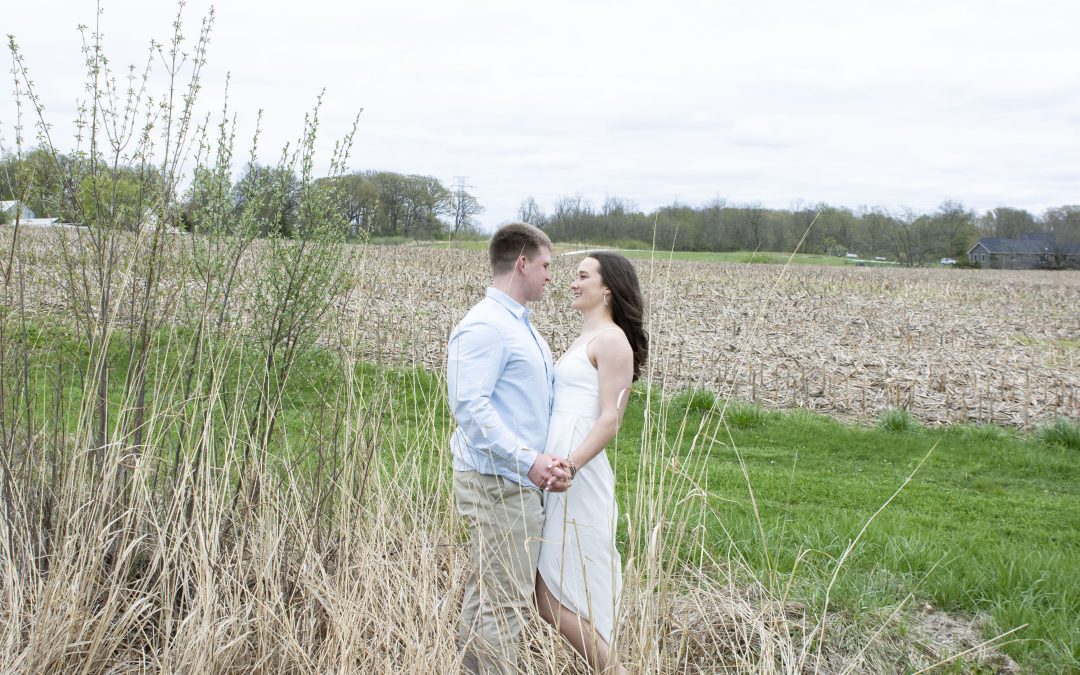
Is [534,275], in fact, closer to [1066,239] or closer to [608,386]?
[608,386]

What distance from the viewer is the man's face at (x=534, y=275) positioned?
320cm

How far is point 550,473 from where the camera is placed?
295 centimetres

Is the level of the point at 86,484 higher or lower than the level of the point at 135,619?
higher

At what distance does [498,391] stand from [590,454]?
0.41 m

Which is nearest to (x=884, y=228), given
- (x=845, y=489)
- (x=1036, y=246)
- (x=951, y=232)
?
(x=951, y=232)

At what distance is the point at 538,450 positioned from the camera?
10.5 ft

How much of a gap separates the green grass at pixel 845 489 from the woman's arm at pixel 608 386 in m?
0.17

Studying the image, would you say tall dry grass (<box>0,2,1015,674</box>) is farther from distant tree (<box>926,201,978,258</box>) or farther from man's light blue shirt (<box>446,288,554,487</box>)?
distant tree (<box>926,201,978,258</box>)

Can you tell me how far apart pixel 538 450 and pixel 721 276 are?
26153mm

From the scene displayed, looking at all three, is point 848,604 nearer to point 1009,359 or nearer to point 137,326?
point 137,326

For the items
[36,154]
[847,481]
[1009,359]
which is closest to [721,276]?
[1009,359]

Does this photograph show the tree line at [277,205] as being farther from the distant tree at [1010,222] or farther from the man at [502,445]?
the distant tree at [1010,222]

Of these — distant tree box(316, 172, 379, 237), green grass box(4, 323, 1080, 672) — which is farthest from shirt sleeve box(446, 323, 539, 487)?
distant tree box(316, 172, 379, 237)

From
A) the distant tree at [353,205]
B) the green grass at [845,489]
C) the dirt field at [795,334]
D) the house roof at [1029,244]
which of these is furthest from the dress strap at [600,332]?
the house roof at [1029,244]
